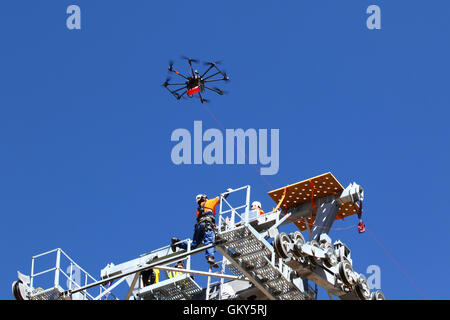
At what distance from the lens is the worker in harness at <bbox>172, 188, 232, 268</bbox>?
3491 cm

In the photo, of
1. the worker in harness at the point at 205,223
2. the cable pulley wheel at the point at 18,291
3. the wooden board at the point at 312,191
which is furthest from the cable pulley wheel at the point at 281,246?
the cable pulley wheel at the point at 18,291

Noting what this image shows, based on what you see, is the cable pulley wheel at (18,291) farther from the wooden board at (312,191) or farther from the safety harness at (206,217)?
the wooden board at (312,191)

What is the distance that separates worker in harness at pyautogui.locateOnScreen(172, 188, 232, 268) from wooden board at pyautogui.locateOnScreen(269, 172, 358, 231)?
499cm

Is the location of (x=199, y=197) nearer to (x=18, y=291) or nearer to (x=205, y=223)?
(x=205, y=223)

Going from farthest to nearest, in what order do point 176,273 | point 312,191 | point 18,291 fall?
point 312,191, point 176,273, point 18,291

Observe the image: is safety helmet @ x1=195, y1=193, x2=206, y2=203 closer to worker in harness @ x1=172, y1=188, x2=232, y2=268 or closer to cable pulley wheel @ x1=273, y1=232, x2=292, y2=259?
worker in harness @ x1=172, y1=188, x2=232, y2=268

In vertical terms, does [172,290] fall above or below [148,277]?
below

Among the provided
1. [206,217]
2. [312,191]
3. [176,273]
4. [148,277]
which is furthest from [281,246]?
[176,273]

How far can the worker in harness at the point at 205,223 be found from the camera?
3491 centimetres

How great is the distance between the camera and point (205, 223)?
1380 inches

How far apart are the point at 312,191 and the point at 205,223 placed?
20.9ft

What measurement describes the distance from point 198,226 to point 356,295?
5952 mm

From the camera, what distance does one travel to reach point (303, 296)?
36062mm
